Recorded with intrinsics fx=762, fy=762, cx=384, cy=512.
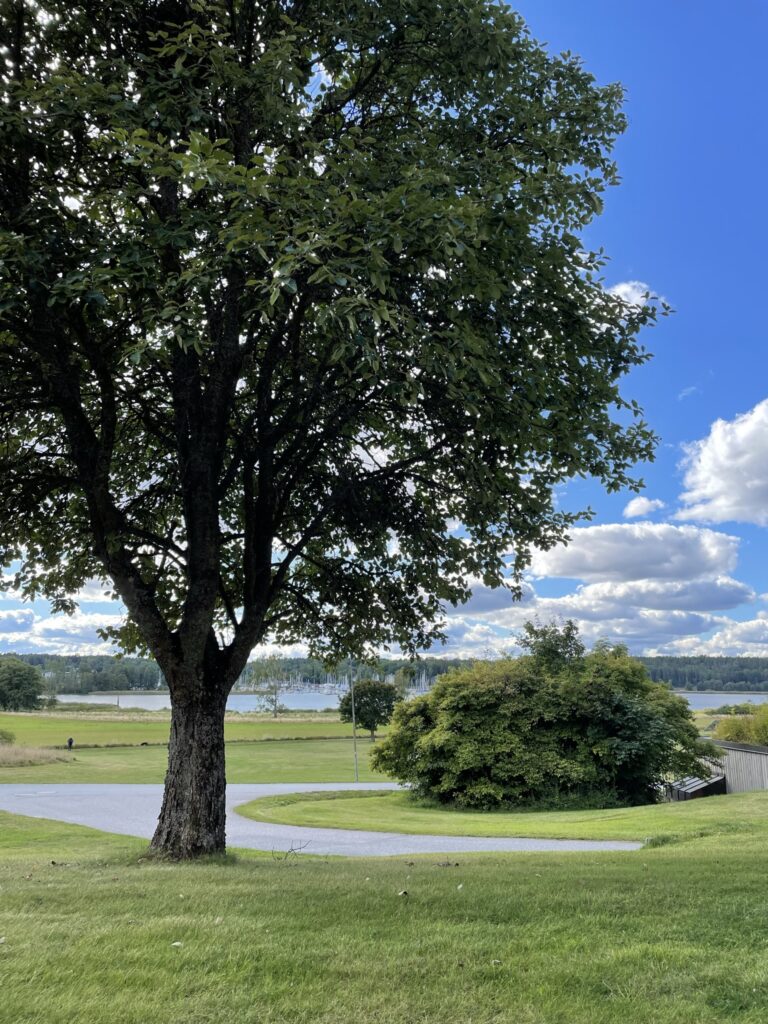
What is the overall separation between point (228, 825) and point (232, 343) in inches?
578

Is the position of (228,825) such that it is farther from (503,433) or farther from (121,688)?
(121,688)

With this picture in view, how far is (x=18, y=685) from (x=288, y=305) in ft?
322

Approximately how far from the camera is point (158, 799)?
26422 millimetres

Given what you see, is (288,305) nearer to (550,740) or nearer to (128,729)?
(550,740)

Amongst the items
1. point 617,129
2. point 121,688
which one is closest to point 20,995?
point 617,129

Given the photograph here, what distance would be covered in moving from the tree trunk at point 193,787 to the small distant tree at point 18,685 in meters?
93.7

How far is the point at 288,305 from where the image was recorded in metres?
8.12

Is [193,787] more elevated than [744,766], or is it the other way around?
[193,787]

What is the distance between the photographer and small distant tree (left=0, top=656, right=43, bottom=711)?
301 feet

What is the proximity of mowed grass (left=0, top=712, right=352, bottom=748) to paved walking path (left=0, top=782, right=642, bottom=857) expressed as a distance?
22.1 m

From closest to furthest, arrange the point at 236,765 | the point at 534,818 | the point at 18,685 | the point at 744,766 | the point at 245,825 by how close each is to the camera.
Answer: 1. the point at 245,825
2. the point at 534,818
3. the point at 744,766
4. the point at 236,765
5. the point at 18,685

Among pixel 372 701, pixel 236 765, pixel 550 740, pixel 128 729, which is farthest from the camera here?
pixel 128 729

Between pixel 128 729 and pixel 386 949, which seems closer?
pixel 386 949

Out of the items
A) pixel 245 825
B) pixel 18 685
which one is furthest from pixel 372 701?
pixel 18 685
